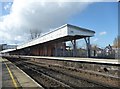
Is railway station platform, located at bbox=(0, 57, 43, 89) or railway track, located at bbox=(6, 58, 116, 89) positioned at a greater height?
railway station platform, located at bbox=(0, 57, 43, 89)

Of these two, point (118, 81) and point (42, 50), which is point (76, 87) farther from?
point (42, 50)

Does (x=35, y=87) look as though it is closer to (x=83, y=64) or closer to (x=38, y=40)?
(x=83, y=64)

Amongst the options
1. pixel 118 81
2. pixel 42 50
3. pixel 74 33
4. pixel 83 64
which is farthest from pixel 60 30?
pixel 42 50

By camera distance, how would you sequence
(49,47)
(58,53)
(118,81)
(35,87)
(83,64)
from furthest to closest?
(49,47) < (58,53) < (83,64) < (118,81) < (35,87)

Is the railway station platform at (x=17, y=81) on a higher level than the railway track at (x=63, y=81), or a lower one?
higher

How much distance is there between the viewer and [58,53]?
2068 inches

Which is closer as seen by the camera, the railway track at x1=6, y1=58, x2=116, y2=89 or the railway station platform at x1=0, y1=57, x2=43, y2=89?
the railway station platform at x1=0, y1=57, x2=43, y2=89

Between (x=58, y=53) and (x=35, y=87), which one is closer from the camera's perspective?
(x=35, y=87)

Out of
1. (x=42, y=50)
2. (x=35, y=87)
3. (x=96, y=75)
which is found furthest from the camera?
(x=42, y=50)

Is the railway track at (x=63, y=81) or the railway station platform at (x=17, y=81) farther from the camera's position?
the railway track at (x=63, y=81)

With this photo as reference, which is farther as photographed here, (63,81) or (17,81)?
(63,81)

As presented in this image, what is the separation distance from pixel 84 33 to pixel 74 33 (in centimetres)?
262

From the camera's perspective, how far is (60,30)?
37.8 meters

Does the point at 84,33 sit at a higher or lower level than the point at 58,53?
higher
